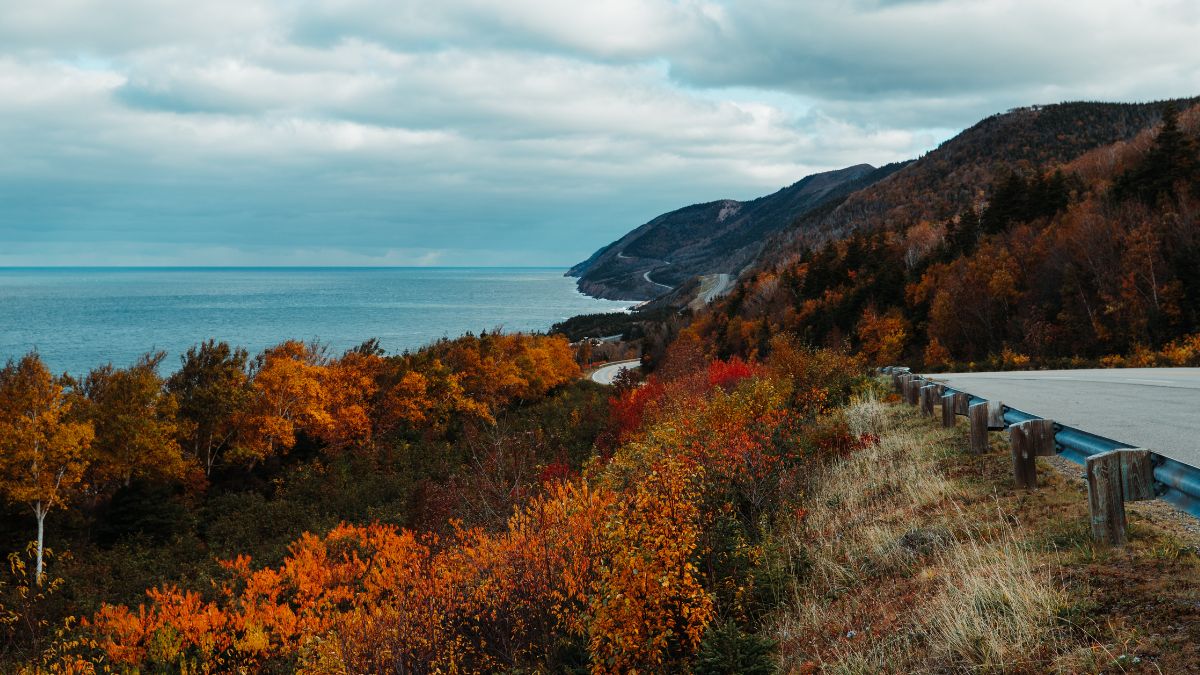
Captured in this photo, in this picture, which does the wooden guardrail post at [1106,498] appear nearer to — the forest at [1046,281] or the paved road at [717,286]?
the forest at [1046,281]

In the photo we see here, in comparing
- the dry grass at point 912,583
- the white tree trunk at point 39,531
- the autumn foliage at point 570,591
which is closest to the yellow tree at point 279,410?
the white tree trunk at point 39,531

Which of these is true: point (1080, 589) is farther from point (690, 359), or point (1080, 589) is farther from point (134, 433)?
point (690, 359)

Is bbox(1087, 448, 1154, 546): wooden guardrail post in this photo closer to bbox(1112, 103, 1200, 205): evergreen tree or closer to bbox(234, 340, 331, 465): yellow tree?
bbox(234, 340, 331, 465): yellow tree

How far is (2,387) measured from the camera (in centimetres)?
3069

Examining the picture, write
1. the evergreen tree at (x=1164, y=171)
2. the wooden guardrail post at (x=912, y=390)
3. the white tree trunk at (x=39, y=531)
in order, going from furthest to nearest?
the evergreen tree at (x=1164, y=171) → the white tree trunk at (x=39, y=531) → the wooden guardrail post at (x=912, y=390)

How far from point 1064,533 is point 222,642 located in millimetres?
17542

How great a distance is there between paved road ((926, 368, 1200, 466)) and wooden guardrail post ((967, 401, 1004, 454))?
1275 millimetres

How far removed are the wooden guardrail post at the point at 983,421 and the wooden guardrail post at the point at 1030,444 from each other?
5.87 ft

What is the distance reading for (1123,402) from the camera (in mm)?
11703

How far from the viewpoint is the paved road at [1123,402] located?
338 inches

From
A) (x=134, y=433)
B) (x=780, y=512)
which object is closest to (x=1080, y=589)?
(x=780, y=512)

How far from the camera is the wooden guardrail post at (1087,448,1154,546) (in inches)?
210

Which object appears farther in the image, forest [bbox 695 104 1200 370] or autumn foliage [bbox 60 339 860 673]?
forest [bbox 695 104 1200 370]

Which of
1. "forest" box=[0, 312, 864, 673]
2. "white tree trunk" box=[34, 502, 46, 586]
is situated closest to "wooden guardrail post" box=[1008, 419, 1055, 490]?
"forest" box=[0, 312, 864, 673]
